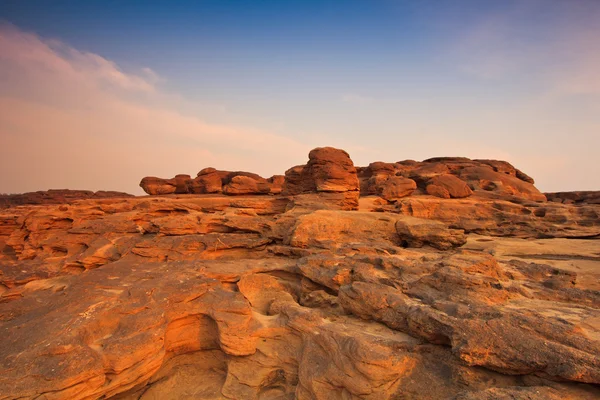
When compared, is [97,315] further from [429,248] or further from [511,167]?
[511,167]

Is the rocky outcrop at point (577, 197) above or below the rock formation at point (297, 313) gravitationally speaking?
above

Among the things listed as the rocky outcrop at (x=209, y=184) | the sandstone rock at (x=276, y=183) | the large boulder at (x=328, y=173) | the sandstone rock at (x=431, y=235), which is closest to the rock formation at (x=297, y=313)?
the sandstone rock at (x=431, y=235)

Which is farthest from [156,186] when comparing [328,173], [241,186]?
[328,173]

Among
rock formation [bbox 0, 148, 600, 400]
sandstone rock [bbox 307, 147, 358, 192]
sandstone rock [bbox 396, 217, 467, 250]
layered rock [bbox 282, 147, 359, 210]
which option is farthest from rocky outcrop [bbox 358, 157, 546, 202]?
sandstone rock [bbox 396, 217, 467, 250]

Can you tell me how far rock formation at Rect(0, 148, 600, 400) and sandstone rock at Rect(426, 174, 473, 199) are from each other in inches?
259

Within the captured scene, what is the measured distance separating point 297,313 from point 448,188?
18.2m

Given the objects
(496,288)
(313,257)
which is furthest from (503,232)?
(313,257)

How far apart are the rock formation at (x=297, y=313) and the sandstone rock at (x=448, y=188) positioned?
6587mm

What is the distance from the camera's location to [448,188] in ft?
71.9

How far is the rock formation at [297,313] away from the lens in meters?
5.57

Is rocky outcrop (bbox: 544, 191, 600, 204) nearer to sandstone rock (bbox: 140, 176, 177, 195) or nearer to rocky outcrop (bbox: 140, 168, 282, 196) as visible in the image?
rocky outcrop (bbox: 140, 168, 282, 196)

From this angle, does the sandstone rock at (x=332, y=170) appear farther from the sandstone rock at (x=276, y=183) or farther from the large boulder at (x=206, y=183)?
the large boulder at (x=206, y=183)

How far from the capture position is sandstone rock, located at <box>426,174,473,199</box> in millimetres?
21620

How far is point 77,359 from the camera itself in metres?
6.44
